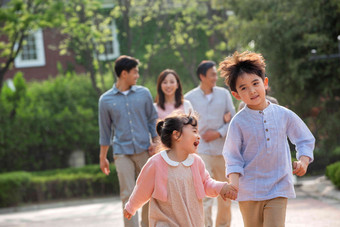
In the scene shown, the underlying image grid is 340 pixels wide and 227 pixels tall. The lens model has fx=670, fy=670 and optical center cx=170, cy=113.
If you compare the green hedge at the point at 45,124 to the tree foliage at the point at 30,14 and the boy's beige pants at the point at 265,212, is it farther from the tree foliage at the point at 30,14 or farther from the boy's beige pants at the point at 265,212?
the boy's beige pants at the point at 265,212

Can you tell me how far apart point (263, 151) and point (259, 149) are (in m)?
0.03

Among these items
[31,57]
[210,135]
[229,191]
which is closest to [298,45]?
[210,135]

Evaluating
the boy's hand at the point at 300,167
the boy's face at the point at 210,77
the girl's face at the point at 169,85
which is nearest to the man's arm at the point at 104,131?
the girl's face at the point at 169,85

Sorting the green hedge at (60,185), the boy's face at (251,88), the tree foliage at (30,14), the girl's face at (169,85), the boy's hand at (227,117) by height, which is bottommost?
the green hedge at (60,185)

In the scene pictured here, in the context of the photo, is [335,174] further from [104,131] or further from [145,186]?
[145,186]

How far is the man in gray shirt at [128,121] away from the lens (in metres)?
7.68

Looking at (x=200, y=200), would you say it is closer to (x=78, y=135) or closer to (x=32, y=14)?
(x=32, y=14)

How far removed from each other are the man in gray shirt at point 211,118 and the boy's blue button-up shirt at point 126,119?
851 millimetres

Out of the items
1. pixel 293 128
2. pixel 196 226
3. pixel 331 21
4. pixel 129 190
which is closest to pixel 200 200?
pixel 196 226

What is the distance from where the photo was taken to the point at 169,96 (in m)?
8.40

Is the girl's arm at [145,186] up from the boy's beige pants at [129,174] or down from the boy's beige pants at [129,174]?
up

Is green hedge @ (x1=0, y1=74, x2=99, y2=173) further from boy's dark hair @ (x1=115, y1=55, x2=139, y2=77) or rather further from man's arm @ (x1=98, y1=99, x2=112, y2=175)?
boy's dark hair @ (x1=115, y1=55, x2=139, y2=77)

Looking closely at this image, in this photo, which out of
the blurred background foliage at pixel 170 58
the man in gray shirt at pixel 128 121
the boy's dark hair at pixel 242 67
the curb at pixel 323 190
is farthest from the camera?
the blurred background foliage at pixel 170 58

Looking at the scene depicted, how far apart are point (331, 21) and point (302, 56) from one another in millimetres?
1286
